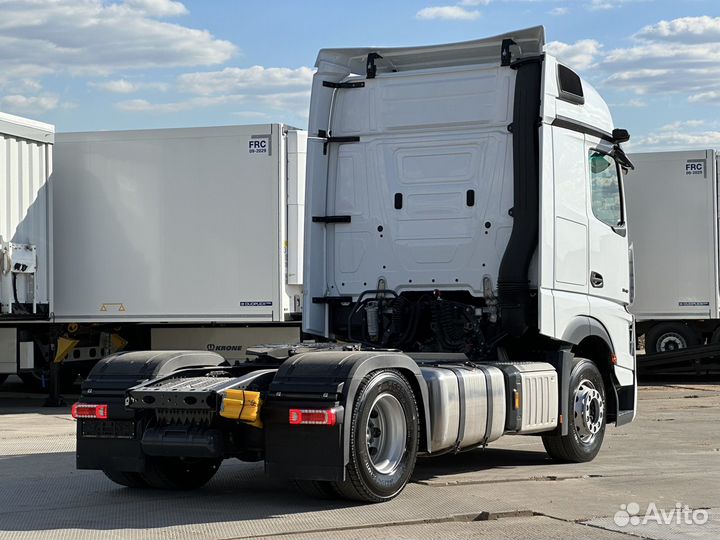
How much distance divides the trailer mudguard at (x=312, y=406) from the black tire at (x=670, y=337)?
542 inches

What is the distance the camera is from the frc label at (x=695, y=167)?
20.1 meters

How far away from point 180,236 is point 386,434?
8733 millimetres

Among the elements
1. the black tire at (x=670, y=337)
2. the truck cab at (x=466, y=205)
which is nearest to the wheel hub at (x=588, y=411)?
the truck cab at (x=466, y=205)

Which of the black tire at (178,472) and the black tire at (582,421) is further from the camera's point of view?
the black tire at (582,421)

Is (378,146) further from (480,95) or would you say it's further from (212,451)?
(212,451)

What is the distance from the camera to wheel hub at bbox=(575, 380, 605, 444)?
33.1 ft

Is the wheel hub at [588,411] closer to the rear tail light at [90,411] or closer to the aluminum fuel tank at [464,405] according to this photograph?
the aluminum fuel tank at [464,405]

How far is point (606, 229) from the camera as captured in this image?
10.5m

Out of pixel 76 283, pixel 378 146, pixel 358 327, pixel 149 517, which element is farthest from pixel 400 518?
pixel 76 283

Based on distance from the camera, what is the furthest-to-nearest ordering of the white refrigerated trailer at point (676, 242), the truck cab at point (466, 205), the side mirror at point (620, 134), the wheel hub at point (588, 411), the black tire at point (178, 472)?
the white refrigerated trailer at point (676, 242)
the side mirror at point (620, 134)
the wheel hub at point (588, 411)
the truck cab at point (466, 205)
the black tire at point (178, 472)

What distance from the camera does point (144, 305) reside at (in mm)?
16266

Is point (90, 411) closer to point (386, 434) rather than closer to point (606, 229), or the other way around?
point (386, 434)

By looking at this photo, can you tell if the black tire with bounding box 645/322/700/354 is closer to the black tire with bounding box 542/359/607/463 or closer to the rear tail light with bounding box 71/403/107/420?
the black tire with bounding box 542/359/607/463

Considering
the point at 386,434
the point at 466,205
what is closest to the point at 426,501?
the point at 386,434
